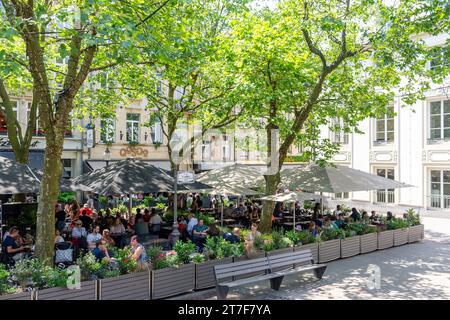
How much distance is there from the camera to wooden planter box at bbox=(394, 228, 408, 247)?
52.2ft

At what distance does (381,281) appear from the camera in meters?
11.1

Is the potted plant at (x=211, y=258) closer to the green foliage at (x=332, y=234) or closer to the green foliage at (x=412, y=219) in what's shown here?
the green foliage at (x=332, y=234)

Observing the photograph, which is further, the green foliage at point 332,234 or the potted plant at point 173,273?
the green foliage at point 332,234

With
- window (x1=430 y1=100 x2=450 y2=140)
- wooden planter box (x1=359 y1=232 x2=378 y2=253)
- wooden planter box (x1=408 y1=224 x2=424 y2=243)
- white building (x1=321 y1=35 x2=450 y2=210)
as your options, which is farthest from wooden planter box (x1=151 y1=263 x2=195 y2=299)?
window (x1=430 y1=100 x2=450 y2=140)

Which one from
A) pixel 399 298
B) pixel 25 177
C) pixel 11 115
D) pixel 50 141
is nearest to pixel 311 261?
pixel 399 298

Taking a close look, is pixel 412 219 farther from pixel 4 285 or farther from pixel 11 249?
pixel 4 285

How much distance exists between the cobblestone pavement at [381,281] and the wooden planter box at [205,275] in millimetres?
196

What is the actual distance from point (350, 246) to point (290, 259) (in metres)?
3.82

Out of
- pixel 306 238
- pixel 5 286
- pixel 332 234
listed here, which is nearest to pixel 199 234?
pixel 306 238

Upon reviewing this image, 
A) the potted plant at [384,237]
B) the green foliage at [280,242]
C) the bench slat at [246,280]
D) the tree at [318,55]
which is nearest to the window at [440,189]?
the potted plant at [384,237]

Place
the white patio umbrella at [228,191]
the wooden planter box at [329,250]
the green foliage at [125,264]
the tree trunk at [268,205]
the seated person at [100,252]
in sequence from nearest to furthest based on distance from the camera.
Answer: the green foliage at [125,264]
the seated person at [100,252]
the wooden planter box at [329,250]
the tree trunk at [268,205]
the white patio umbrella at [228,191]

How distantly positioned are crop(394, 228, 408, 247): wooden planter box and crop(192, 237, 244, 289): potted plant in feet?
25.3

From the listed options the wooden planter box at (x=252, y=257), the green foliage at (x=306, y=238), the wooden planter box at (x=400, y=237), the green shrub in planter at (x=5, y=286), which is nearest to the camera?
the green shrub in planter at (x=5, y=286)

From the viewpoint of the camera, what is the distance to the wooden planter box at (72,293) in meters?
7.72
